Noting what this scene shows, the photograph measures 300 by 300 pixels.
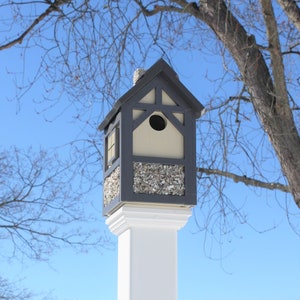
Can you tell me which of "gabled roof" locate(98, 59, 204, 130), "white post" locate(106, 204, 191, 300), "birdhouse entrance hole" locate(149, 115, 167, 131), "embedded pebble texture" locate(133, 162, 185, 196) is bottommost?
"white post" locate(106, 204, 191, 300)

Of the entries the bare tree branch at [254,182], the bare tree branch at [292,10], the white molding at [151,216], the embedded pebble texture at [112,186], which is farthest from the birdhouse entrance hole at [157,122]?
the bare tree branch at [292,10]

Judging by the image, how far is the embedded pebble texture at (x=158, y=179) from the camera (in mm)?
3396

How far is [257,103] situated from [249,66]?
0.25 metres

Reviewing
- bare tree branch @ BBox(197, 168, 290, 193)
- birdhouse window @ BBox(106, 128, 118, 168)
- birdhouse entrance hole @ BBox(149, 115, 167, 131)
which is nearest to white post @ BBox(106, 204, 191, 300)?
birdhouse window @ BBox(106, 128, 118, 168)

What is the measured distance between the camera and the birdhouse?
11.2 ft

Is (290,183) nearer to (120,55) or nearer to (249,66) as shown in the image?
(249,66)

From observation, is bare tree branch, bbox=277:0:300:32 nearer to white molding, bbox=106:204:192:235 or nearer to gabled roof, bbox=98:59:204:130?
gabled roof, bbox=98:59:204:130

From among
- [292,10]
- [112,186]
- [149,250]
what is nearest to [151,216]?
[149,250]

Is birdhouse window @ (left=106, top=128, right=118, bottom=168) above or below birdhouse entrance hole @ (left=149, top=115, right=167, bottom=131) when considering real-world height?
below

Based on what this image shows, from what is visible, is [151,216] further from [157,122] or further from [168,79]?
[168,79]

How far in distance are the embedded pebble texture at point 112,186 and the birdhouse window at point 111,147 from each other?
87 millimetres

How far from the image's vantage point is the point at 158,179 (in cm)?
345

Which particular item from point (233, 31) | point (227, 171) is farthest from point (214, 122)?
point (233, 31)

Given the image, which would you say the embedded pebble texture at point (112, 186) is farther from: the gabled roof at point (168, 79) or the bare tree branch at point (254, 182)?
the bare tree branch at point (254, 182)
